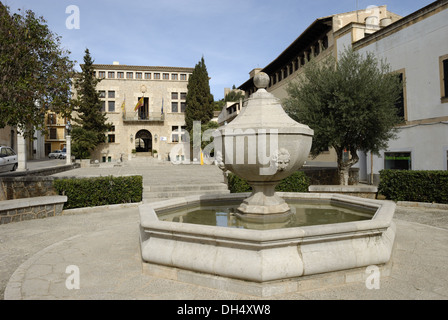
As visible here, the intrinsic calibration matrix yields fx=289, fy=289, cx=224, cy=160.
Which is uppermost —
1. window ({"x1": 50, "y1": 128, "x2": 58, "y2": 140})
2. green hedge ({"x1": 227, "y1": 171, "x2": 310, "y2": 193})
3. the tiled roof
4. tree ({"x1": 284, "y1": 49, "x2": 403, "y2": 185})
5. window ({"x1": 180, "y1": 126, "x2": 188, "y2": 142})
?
the tiled roof

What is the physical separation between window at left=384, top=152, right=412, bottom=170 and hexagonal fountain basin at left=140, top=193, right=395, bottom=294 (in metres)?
12.2

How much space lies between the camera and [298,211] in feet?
17.7

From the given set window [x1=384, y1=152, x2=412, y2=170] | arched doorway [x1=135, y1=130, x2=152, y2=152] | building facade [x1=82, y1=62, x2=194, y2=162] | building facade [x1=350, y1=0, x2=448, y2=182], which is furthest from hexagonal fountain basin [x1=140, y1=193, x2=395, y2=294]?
arched doorway [x1=135, y1=130, x2=152, y2=152]

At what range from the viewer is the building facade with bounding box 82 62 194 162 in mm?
38281

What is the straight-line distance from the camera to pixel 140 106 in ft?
128

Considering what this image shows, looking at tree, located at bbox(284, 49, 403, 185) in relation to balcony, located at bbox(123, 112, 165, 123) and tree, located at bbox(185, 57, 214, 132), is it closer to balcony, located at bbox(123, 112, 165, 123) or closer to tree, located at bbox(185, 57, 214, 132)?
tree, located at bbox(185, 57, 214, 132)

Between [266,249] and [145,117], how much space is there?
38996 mm

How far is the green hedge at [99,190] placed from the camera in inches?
336

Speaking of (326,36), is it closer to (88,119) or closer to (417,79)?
(417,79)

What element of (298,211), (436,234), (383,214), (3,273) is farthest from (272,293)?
(436,234)

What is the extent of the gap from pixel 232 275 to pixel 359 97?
9.70 meters

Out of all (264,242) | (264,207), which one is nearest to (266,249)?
(264,242)

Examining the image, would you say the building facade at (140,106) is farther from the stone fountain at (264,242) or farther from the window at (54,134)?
the stone fountain at (264,242)
